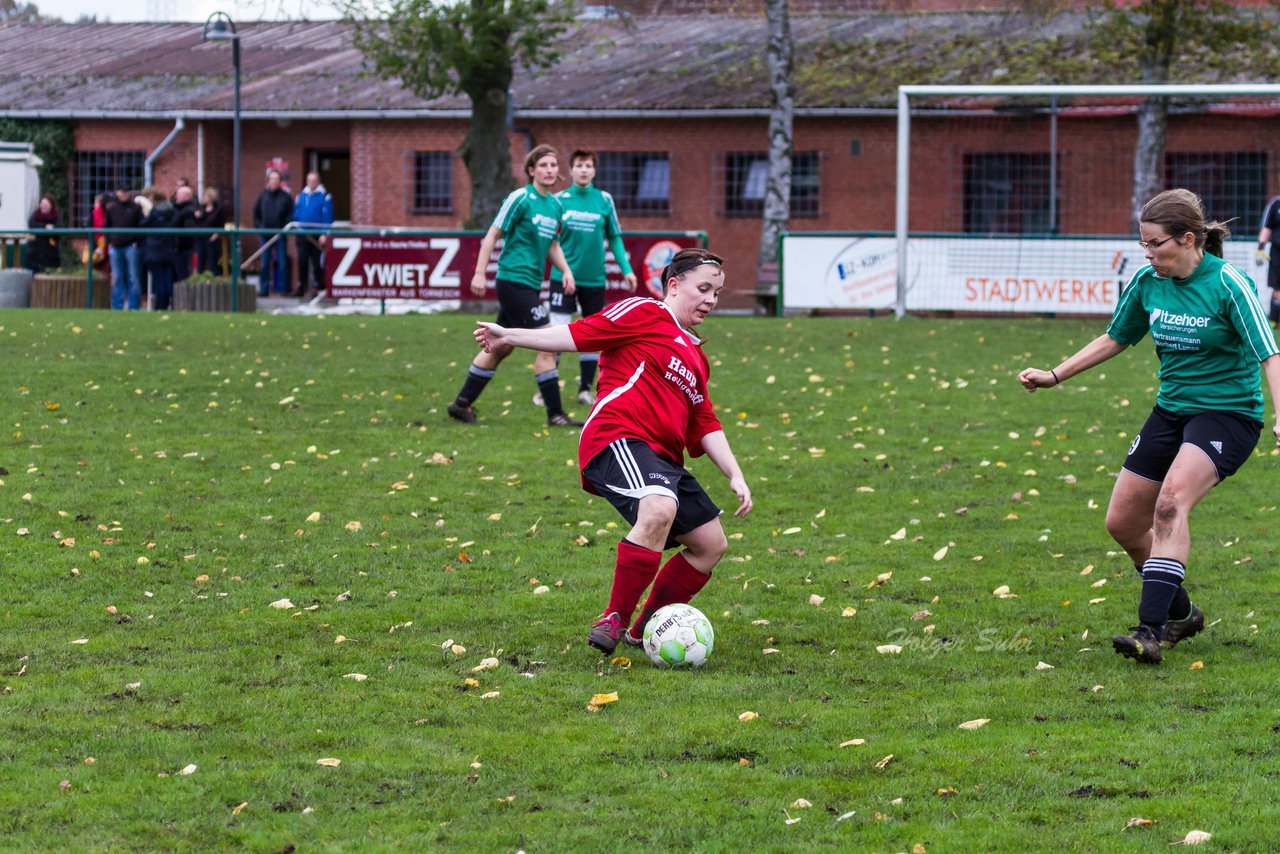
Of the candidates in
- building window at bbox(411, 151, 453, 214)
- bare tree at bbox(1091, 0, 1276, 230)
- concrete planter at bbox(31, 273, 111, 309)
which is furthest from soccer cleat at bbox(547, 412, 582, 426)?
building window at bbox(411, 151, 453, 214)

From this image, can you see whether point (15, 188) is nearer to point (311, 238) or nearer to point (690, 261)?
point (311, 238)

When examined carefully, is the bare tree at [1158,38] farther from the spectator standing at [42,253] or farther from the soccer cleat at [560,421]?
the soccer cleat at [560,421]

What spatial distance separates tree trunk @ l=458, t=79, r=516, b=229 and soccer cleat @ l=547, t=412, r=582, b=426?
1774cm

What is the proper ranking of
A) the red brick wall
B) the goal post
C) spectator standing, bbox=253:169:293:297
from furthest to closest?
the red brick wall, the goal post, spectator standing, bbox=253:169:293:297

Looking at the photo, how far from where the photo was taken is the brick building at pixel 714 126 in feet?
106

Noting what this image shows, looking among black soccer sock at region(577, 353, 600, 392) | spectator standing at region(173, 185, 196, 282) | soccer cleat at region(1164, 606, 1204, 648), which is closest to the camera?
soccer cleat at region(1164, 606, 1204, 648)

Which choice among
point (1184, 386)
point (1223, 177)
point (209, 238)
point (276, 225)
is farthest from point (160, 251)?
point (1184, 386)

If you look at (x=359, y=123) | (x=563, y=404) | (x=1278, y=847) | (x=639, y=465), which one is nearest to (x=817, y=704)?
(x=639, y=465)

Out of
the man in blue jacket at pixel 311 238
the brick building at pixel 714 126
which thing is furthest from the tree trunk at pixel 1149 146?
the man in blue jacket at pixel 311 238

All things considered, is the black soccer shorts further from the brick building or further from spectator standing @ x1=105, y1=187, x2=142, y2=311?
the brick building

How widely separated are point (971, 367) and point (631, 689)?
12.0 metres

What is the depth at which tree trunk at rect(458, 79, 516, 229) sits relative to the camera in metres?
30.2

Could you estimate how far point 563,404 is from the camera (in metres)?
14.0

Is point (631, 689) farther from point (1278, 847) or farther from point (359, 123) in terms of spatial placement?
point (359, 123)
